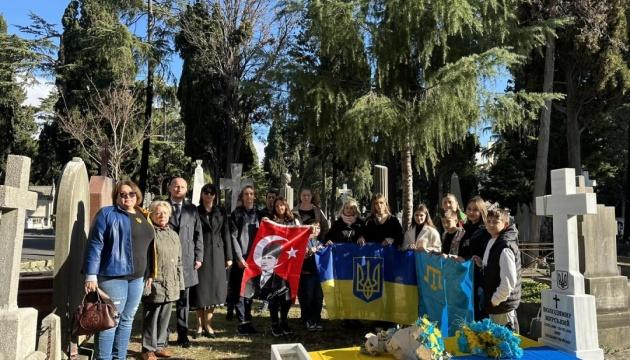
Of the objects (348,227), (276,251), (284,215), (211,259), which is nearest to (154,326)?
(211,259)

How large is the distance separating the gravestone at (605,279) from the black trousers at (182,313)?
17.3ft

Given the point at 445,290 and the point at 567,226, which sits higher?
the point at 567,226

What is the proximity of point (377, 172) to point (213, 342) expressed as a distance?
633cm

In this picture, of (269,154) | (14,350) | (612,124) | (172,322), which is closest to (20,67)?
(269,154)

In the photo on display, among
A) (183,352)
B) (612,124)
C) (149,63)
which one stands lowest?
(183,352)

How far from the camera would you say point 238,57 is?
22.3m

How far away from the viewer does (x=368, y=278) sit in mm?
6504

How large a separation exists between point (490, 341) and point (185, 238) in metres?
3.64

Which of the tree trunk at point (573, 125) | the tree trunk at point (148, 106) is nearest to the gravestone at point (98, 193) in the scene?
the tree trunk at point (148, 106)

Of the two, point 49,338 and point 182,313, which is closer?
point 49,338

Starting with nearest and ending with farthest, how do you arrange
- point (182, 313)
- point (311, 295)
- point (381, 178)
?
point (182, 313), point (311, 295), point (381, 178)

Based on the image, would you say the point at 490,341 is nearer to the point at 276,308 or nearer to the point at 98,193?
the point at 276,308

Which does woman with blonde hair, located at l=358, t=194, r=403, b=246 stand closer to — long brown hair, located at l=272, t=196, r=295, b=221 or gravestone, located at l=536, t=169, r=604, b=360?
long brown hair, located at l=272, t=196, r=295, b=221

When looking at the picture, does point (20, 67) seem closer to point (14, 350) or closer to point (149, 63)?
point (149, 63)
